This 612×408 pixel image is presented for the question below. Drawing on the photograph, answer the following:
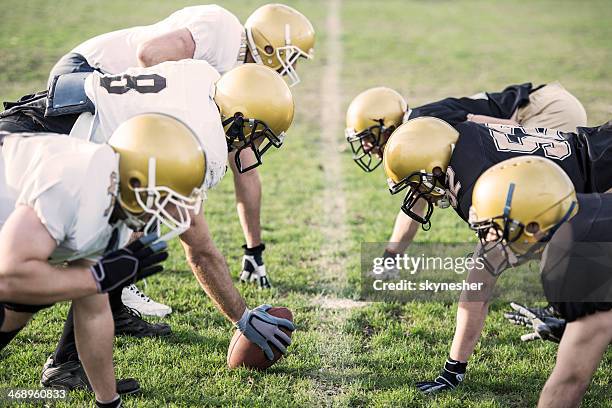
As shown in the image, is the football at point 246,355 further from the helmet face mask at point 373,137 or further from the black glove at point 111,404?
the helmet face mask at point 373,137

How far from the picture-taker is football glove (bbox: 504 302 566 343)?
421cm

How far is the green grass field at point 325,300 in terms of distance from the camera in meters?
3.72

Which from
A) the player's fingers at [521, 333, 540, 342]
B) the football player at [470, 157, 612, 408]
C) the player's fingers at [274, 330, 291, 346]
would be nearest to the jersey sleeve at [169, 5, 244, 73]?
the player's fingers at [274, 330, 291, 346]

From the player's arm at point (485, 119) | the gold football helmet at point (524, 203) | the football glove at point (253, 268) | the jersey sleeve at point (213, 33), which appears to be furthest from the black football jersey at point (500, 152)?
the football glove at point (253, 268)

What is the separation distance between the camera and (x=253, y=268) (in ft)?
16.3

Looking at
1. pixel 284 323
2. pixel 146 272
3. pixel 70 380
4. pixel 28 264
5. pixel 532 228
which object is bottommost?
pixel 70 380

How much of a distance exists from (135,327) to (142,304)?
0.33 m

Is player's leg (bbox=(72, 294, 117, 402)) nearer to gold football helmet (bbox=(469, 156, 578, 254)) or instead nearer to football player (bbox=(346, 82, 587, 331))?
gold football helmet (bbox=(469, 156, 578, 254))

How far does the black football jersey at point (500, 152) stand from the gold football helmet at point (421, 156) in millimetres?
49

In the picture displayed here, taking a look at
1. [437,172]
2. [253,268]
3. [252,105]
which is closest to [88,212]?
[252,105]

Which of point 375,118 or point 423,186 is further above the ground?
point 375,118

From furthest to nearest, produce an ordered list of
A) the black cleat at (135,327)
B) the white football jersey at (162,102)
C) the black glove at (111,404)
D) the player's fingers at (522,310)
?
the player's fingers at (522,310) < the black cleat at (135,327) < the white football jersey at (162,102) < the black glove at (111,404)

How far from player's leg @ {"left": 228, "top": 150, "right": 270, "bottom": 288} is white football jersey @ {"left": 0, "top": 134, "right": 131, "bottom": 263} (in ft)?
6.41

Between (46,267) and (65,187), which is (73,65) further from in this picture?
(46,267)
